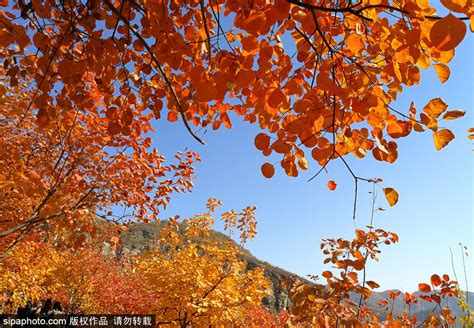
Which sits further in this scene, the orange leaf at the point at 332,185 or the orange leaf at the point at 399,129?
the orange leaf at the point at 332,185

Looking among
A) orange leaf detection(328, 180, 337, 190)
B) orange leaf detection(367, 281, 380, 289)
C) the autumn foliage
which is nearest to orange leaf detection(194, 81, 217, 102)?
the autumn foliage

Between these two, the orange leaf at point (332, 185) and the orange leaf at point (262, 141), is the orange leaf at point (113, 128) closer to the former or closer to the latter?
the orange leaf at point (262, 141)

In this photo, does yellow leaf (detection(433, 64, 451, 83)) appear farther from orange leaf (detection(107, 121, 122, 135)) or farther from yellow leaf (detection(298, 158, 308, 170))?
orange leaf (detection(107, 121, 122, 135))

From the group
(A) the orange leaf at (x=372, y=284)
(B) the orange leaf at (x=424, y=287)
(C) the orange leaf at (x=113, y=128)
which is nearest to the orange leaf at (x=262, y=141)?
(C) the orange leaf at (x=113, y=128)

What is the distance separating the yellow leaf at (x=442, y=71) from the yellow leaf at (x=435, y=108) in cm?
9

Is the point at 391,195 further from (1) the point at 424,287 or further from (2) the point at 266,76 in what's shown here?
(1) the point at 424,287

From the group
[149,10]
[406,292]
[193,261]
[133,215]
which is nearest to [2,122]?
[133,215]

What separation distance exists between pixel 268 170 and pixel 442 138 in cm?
77

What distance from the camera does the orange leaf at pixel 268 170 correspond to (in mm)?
1494

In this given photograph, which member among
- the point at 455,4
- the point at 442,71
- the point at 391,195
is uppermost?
the point at 442,71

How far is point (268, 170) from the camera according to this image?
150 centimetres

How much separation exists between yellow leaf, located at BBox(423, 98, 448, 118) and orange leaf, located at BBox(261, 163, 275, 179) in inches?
28.2

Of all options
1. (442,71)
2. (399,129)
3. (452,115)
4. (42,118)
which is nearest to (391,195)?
(399,129)

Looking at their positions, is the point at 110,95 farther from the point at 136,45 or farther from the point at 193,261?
the point at 193,261
